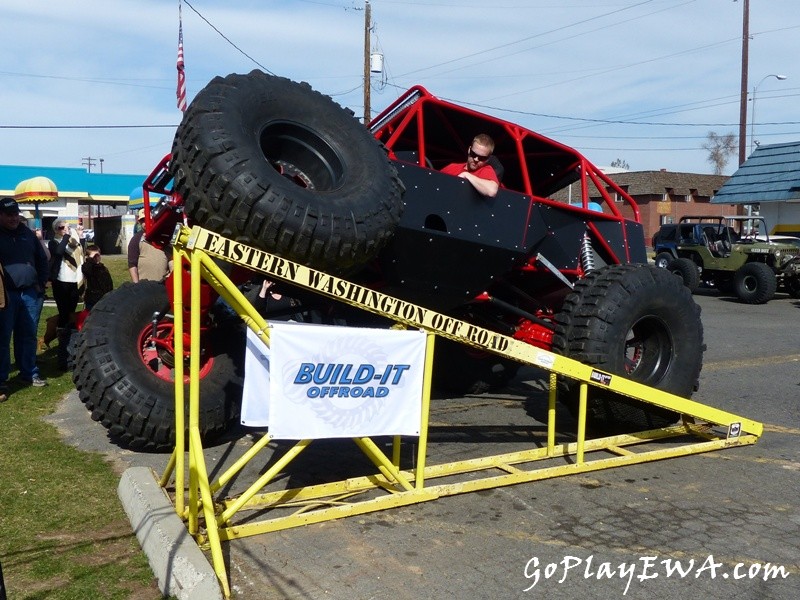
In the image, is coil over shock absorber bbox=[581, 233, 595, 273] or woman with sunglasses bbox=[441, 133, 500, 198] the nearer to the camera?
woman with sunglasses bbox=[441, 133, 500, 198]

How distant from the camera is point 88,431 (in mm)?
6492

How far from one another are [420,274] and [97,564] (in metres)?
2.71

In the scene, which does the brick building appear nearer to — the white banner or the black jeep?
the black jeep

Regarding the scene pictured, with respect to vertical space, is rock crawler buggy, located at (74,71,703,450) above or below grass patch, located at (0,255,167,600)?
above

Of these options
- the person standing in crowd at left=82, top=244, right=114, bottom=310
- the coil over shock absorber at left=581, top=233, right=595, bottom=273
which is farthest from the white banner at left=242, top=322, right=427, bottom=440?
→ the person standing in crowd at left=82, top=244, right=114, bottom=310

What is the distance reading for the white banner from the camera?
4.07 meters

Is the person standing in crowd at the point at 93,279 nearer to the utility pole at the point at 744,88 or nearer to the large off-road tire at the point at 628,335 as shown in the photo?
the large off-road tire at the point at 628,335

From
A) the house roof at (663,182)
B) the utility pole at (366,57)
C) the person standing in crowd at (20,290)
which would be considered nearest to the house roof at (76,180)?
the utility pole at (366,57)

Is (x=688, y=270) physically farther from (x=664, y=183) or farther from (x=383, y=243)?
(x=664, y=183)

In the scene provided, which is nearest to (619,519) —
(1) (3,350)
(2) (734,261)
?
(1) (3,350)

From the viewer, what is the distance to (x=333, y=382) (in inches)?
166

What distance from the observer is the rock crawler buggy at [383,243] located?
437 cm

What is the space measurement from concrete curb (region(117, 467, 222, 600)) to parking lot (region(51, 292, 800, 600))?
226mm

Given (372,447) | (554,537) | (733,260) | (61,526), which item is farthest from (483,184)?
(733,260)
